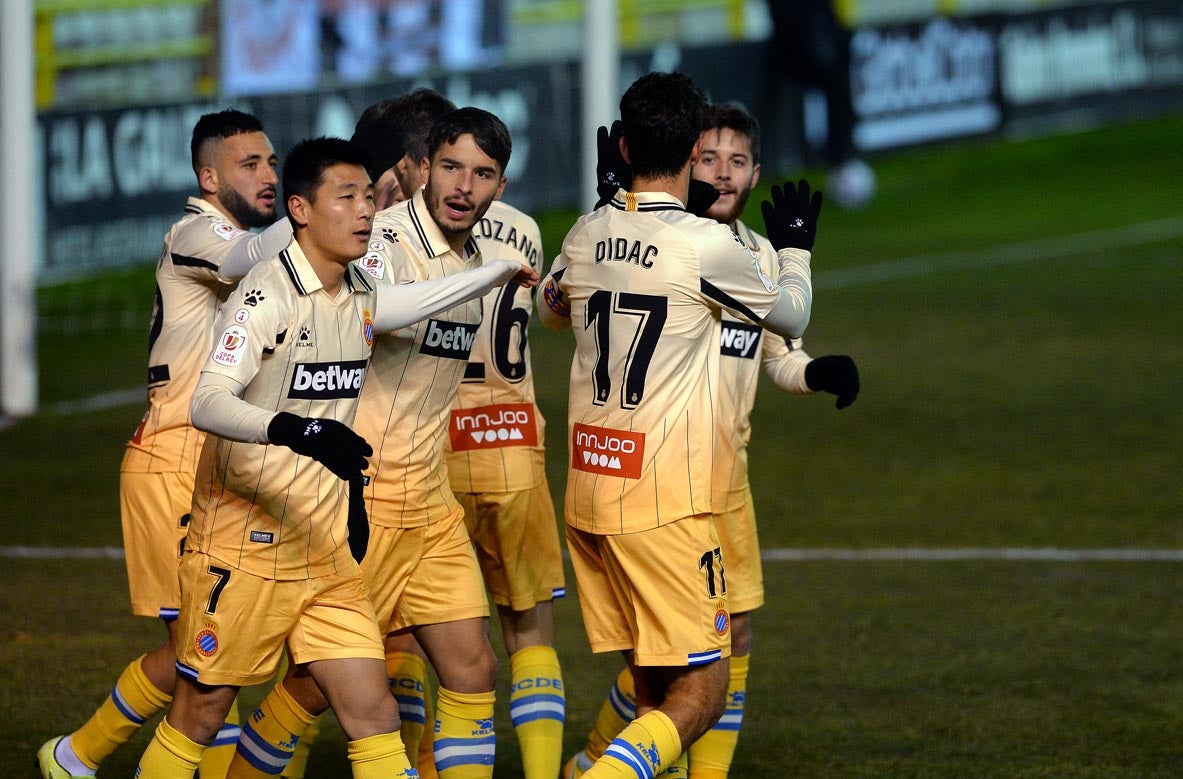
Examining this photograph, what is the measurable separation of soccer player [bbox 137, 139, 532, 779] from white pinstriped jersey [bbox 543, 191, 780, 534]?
0.55m

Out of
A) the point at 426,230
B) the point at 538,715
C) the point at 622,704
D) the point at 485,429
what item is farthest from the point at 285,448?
the point at 622,704

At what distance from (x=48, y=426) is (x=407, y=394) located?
6.84 metres

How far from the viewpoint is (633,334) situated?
16.3 ft

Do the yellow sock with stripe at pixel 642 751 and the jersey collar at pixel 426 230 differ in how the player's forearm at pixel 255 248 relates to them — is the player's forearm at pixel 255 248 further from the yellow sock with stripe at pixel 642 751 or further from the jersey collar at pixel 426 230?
the yellow sock with stripe at pixel 642 751

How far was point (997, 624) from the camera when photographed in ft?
25.1

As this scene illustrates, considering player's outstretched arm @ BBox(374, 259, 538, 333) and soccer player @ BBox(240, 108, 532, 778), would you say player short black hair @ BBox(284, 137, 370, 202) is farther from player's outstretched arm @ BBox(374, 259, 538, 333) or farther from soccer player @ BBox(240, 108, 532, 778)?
soccer player @ BBox(240, 108, 532, 778)

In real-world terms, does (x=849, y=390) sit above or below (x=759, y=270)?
below

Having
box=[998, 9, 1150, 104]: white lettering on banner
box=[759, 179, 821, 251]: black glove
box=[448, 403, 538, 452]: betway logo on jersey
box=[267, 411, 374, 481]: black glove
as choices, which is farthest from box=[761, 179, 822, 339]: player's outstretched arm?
box=[998, 9, 1150, 104]: white lettering on banner

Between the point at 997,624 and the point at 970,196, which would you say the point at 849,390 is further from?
the point at 970,196

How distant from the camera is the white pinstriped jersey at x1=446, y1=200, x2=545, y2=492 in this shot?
19.3 feet

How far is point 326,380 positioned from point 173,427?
1.22m

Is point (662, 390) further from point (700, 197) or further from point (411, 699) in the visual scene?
point (411, 699)

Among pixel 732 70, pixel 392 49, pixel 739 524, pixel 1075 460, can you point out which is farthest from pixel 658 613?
pixel 732 70

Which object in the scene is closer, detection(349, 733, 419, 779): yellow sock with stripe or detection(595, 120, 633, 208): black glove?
detection(349, 733, 419, 779): yellow sock with stripe
